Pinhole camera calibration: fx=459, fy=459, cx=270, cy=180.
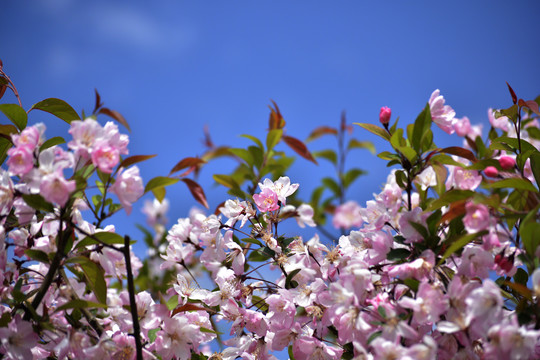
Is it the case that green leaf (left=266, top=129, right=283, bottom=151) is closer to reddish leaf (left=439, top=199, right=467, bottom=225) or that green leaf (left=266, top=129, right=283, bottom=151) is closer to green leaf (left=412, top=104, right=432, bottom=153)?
green leaf (left=412, top=104, right=432, bottom=153)

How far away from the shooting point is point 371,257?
1.17 meters

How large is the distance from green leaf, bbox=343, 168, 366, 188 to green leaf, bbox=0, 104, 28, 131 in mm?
1867

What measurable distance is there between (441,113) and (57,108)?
1.08 meters

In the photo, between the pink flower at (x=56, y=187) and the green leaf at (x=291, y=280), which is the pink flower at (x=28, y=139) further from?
the green leaf at (x=291, y=280)

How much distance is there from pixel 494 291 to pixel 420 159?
0.43 m

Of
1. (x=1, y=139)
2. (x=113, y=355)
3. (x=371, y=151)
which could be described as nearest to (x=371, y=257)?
(x=113, y=355)

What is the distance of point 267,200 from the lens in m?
1.35

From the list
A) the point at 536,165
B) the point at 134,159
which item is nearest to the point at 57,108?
the point at 134,159

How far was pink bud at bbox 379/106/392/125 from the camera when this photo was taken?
1.30 m

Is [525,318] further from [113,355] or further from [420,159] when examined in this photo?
[113,355]

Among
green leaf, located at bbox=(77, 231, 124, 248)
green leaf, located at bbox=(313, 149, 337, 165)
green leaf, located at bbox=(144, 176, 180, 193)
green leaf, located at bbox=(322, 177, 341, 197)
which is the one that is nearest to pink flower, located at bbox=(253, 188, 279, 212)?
green leaf, located at bbox=(144, 176, 180, 193)

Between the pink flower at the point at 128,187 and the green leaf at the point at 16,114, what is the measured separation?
1.30 ft

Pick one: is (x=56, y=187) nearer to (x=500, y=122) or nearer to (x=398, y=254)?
(x=398, y=254)

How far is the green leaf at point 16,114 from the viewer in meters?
1.21
